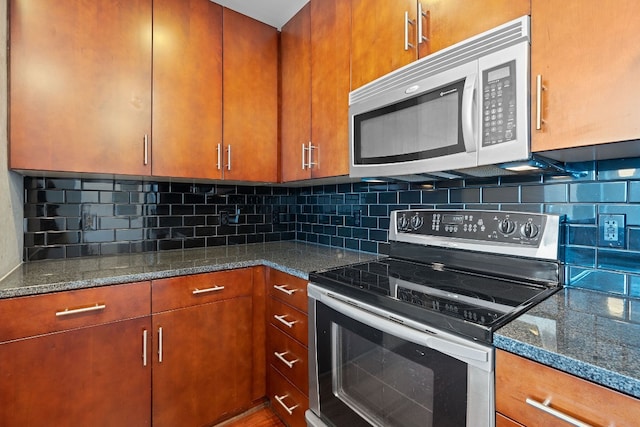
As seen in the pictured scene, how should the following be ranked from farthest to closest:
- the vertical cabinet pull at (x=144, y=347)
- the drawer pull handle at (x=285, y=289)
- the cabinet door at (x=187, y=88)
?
1. the cabinet door at (x=187, y=88)
2. the drawer pull handle at (x=285, y=289)
3. the vertical cabinet pull at (x=144, y=347)

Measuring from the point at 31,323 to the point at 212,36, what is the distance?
1.72 m

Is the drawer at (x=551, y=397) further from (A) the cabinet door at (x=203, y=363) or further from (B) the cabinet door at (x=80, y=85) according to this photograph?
(B) the cabinet door at (x=80, y=85)

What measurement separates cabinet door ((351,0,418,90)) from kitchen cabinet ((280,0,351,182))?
67 mm

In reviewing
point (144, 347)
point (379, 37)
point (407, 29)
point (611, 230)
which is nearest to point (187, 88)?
point (379, 37)

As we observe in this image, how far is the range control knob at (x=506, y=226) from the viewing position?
1175 mm

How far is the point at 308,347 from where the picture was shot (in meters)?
1.39

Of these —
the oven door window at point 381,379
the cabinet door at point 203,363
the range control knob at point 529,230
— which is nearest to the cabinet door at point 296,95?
the cabinet door at point 203,363

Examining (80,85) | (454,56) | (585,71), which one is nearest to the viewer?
(585,71)

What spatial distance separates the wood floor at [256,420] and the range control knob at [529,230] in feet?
5.22

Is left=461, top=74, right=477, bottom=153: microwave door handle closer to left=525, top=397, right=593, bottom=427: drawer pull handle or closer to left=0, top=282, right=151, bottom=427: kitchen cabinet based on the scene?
left=525, top=397, right=593, bottom=427: drawer pull handle

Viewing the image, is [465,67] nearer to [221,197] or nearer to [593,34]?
[593,34]

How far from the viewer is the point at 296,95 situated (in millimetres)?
1936

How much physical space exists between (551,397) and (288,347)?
1170mm

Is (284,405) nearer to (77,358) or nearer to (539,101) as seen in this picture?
(77,358)
